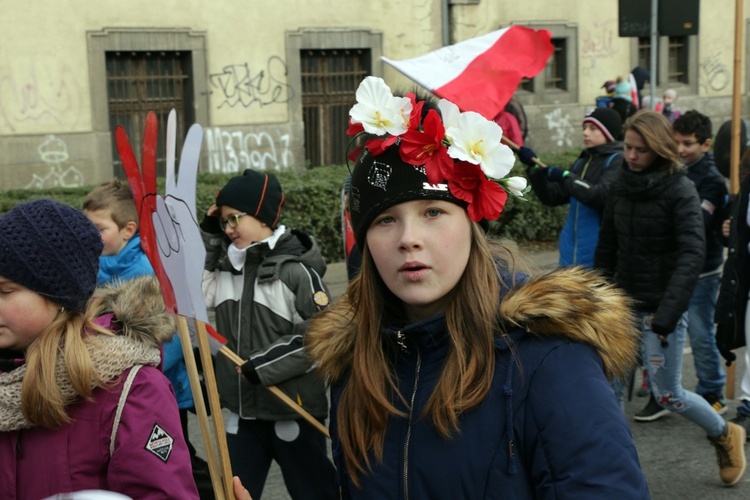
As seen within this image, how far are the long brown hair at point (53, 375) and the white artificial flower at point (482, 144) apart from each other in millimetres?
960

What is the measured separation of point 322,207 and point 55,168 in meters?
5.06

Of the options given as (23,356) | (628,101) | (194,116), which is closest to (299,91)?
(194,116)

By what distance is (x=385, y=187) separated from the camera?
218 centimetres

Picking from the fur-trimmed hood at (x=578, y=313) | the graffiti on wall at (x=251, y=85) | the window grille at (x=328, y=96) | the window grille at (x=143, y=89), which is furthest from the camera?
the window grille at (x=328, y=96)

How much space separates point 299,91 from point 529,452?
50.5 ft

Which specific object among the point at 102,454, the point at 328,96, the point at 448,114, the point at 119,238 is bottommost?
the point at 102,454

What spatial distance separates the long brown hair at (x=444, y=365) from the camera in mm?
2025

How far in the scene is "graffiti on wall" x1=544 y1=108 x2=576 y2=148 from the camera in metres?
20.0

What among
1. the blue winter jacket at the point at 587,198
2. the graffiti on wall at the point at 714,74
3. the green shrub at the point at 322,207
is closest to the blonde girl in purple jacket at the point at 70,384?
the blue winter jacket at the point at 587,198

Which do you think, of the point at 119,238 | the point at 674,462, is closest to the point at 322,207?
the point at 674,462

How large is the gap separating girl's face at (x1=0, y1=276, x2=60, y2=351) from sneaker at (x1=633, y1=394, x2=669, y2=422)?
14.7 ft

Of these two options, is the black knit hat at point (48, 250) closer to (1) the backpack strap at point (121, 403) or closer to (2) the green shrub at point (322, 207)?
(1) the backpack strap at point (121, 403)

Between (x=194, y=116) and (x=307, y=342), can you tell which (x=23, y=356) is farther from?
(x=194, y=116)

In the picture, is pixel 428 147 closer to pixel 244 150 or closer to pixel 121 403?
pixel 121 403
